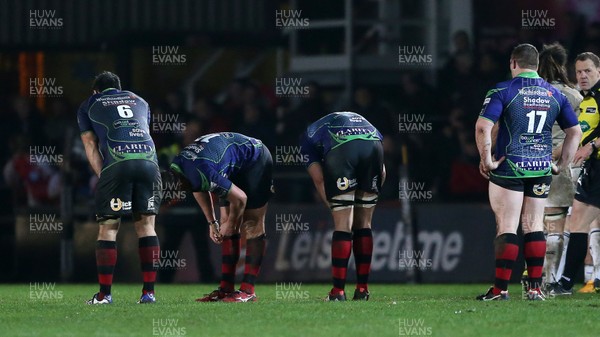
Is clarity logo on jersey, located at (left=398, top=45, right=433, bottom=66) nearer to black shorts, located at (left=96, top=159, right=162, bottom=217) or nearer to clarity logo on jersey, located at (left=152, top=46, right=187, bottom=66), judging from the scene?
clarity logo on jersey, located at (left=152, top=46, right=187, bottom=66)

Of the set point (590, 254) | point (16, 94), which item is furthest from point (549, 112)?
point (16, 94)

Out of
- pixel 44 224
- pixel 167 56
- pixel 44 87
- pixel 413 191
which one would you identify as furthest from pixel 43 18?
pixel 413 191

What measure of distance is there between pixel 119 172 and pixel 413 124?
8.03m

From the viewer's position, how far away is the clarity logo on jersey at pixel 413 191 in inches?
719

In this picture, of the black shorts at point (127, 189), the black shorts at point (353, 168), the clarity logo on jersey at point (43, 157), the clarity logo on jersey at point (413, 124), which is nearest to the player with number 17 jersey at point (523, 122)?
the black shorts at point (353, 168)

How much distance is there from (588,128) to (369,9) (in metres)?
8.45

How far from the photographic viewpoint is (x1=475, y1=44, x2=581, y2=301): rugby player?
38.2 feet

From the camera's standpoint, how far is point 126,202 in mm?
11938

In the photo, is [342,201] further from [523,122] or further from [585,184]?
[585,184]

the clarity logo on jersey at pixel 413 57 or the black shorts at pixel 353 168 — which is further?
the clarity logo on jersey at pixel 413 57

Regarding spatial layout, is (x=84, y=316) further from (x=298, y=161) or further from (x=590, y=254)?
(x=298, y=161)

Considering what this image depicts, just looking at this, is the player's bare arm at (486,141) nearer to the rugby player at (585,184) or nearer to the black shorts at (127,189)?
the rugby player at (585,184)

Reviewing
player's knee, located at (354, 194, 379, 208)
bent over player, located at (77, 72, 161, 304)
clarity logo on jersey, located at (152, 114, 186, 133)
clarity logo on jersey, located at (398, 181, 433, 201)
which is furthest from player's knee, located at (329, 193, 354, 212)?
clarity logo on jersey, located at (152, 114, 186, 133)

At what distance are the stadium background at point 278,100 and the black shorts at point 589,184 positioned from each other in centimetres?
450
